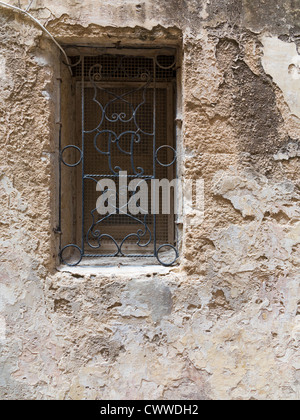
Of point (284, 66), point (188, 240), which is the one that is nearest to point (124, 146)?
point (188, 240)

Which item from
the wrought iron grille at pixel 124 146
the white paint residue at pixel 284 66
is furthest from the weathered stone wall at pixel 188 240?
the wrought iron grille at pixel 124 146

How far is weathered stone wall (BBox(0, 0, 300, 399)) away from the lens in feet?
6.89

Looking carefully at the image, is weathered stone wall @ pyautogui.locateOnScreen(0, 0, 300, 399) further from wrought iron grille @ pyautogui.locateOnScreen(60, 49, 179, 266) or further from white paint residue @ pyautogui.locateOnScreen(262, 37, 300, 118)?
wrought iron grille @ pyautogui.locateOnScreen(60, 49, 179, 266)

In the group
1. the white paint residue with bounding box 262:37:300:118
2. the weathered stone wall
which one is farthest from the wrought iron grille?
the white paint residue with bounding box 262:37:300:118

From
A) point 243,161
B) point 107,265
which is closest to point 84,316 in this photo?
point 107,265

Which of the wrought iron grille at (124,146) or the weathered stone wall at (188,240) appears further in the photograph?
the wrought iron grille at (124,146)

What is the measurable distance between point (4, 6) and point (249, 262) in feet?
6.45

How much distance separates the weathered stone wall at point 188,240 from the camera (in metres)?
2.10

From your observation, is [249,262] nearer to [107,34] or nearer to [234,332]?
[234,332]

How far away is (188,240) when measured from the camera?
2.13 metres

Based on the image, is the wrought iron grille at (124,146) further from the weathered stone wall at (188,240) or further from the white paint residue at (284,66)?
the white paint residue at (284,66)

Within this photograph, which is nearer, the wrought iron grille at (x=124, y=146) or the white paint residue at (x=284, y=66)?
the white paint residue at (x=284, y=66)

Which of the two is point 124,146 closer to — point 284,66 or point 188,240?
point 188,240

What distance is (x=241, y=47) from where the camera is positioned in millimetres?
2141
